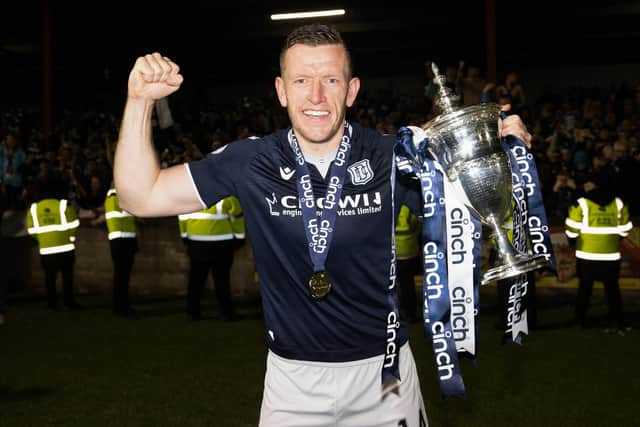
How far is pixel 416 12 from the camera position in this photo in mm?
22125

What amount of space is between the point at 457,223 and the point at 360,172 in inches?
16.6

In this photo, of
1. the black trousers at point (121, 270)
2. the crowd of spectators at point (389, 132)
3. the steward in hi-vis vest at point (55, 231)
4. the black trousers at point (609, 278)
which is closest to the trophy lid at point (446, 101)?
the crowd of spectators at point (389, 132)

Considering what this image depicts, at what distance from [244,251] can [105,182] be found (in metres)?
4.13

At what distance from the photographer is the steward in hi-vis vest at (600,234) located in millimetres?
9711

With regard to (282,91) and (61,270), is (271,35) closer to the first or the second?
(61,270)

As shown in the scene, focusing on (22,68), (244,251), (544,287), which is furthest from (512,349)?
(22,68)

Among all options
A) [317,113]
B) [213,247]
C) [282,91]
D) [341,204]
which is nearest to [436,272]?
[341,204]

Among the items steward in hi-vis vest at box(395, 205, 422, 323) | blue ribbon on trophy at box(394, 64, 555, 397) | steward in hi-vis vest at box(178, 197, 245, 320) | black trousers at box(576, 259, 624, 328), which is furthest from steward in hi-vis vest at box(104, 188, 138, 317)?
blue ribbon on trophy at box(394, 64, 555, 397)

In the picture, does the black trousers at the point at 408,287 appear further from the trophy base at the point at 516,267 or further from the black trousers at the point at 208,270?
the trophy base at the point at 516,267

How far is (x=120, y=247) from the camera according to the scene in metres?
11.5

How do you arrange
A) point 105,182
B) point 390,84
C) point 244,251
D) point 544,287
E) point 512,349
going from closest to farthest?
point 512,349, point 544,287, point 244,251, point 105,182, point 390,84

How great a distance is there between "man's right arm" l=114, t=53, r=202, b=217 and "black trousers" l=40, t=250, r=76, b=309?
9.30 meters

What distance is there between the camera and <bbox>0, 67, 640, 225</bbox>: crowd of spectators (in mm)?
12148

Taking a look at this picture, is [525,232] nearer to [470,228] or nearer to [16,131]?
[470,228]
